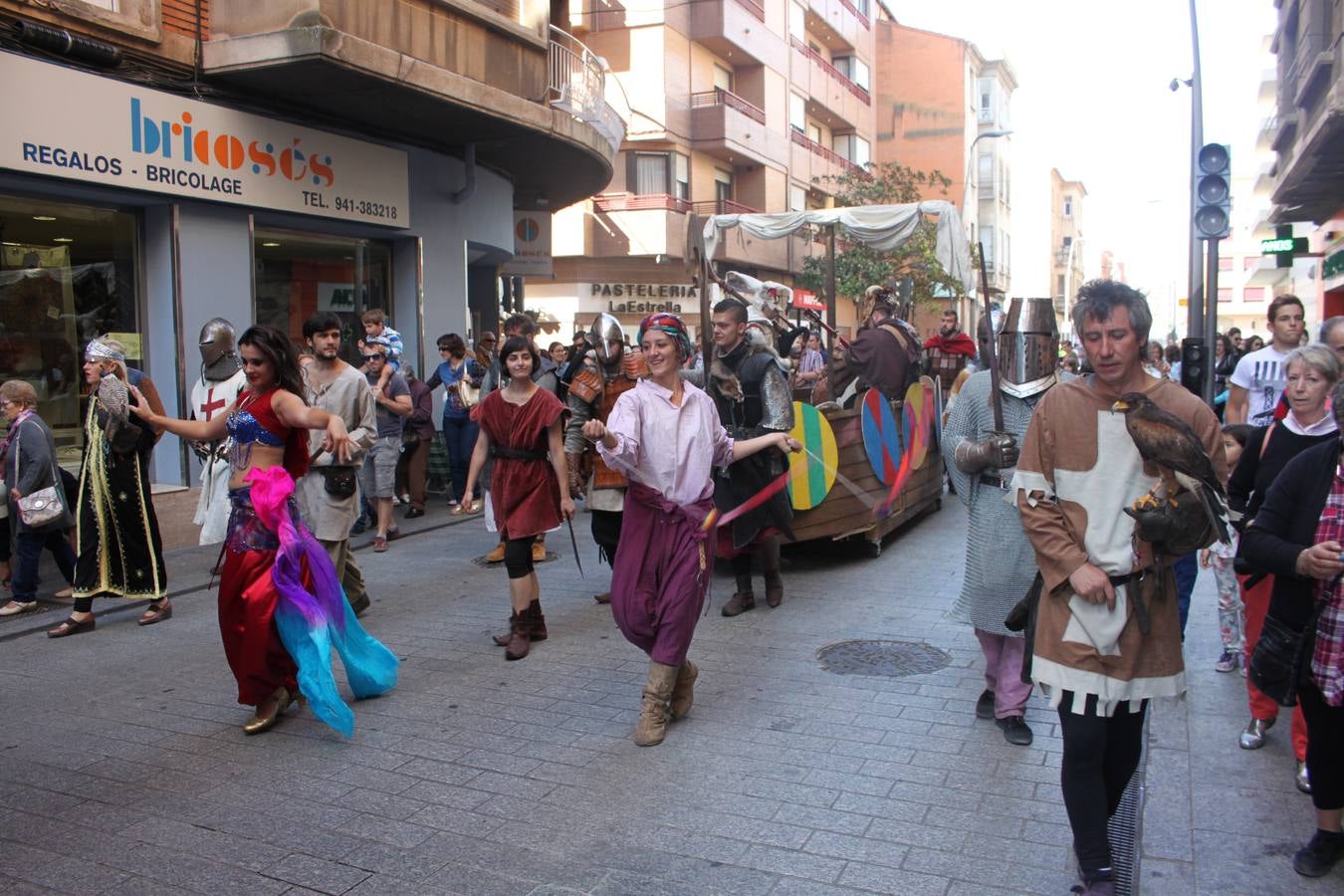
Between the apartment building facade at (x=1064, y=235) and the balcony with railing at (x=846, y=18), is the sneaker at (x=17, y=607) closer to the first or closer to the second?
the balcony with railing at (x=846, y=18)

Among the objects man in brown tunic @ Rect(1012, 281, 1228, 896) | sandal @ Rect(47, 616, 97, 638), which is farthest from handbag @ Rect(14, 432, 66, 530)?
man in brown tunic @ Rect(1012, 281, 1228, 896)

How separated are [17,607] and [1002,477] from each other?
249 inches

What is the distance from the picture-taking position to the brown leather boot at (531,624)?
20.5 ft

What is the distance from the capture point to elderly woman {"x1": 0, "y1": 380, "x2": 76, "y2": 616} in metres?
7.18

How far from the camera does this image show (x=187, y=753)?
184 inches

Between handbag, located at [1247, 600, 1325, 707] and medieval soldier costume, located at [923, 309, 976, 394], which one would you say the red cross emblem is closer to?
handbag, located at [1247, 600, 1325, 707]

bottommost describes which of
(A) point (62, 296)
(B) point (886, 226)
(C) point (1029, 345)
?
(C) point (1029, 345)

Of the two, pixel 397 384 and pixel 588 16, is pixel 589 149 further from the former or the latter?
pixel 588 16

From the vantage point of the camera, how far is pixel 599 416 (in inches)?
288

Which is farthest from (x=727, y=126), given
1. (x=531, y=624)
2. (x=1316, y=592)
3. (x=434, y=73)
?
(x=1316, y=592)

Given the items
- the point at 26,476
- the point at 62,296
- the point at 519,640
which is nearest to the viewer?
the point at 519,640

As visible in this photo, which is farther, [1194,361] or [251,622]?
[1194,361]

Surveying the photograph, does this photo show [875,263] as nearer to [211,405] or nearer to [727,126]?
[727,126]

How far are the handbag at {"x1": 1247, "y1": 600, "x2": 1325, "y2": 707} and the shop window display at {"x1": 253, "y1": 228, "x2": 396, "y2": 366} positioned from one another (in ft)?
31.7
